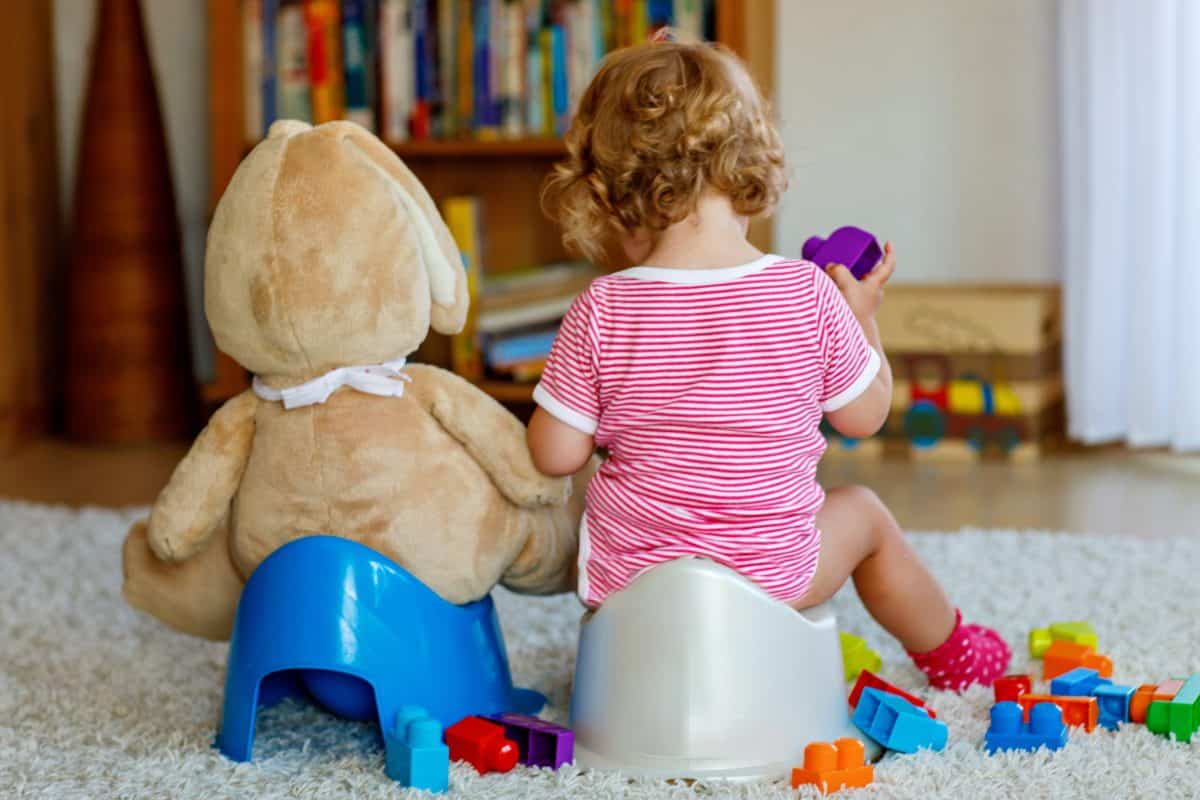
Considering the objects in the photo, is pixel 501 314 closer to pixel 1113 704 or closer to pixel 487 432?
pixel 487 432

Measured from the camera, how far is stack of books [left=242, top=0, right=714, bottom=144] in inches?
96.0

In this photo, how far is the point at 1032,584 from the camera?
1.62 metres

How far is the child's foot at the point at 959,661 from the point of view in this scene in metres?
1.29

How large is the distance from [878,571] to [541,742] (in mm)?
322

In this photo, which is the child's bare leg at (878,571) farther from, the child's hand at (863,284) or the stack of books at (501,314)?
the stack of books at (501,314)

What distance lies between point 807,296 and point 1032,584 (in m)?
0.66

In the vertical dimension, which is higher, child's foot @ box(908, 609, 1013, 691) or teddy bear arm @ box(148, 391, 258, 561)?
teddy bear arm @ box(148, 391, 258, 561)

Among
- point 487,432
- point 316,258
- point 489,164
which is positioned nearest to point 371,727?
point 487,432

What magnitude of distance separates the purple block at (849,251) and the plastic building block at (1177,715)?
0.40 m

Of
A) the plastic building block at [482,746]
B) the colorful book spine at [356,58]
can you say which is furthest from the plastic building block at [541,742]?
the colorful book spine at [356,58]

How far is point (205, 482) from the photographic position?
3.88 feet

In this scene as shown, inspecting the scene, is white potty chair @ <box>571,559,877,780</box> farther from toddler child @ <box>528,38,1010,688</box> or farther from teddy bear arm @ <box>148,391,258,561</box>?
teddy bear arm @ <box>148,391,258,561</box>

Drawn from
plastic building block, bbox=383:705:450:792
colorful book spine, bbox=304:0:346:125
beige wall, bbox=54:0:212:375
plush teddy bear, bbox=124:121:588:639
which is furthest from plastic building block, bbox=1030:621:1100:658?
beige wall, bbox=54:0:212:375

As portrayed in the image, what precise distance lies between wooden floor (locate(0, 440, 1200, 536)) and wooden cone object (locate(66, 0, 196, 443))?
0.33ft
